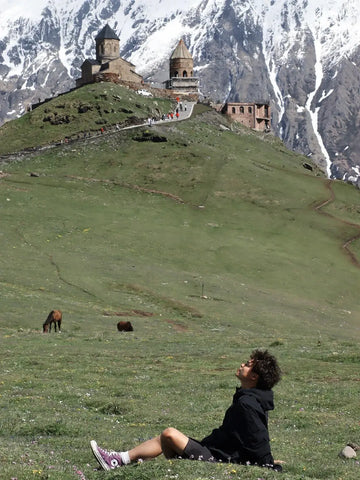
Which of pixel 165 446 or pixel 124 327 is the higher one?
pixel 165 446

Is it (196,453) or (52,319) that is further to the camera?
(52,319)

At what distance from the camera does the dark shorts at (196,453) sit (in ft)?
61.3

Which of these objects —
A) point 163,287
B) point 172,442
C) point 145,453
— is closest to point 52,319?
point 163,287

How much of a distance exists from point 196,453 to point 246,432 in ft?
3.72

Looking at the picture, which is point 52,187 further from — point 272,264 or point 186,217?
point 272,264

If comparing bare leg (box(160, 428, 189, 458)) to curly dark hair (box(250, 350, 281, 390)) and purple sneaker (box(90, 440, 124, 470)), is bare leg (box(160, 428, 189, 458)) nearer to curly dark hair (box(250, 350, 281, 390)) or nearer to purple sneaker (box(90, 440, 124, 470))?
purple sneaker (box(90, 440, 124, 470))

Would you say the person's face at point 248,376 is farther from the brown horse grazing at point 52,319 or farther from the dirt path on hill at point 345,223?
the dirt path on hill at point 345,223

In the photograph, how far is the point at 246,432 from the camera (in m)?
18.5

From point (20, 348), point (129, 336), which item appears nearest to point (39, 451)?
point (20, 348)

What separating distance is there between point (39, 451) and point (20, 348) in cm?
2461

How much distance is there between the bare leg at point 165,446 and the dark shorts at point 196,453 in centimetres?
9

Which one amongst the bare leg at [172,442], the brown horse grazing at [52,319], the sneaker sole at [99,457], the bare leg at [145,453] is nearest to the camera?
the sneaker sole at [99,457]

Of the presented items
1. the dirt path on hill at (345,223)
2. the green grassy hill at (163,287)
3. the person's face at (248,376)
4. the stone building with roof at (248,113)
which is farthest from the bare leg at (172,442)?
the stone building with roof at (248,113)

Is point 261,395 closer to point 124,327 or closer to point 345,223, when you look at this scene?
point 124,327
